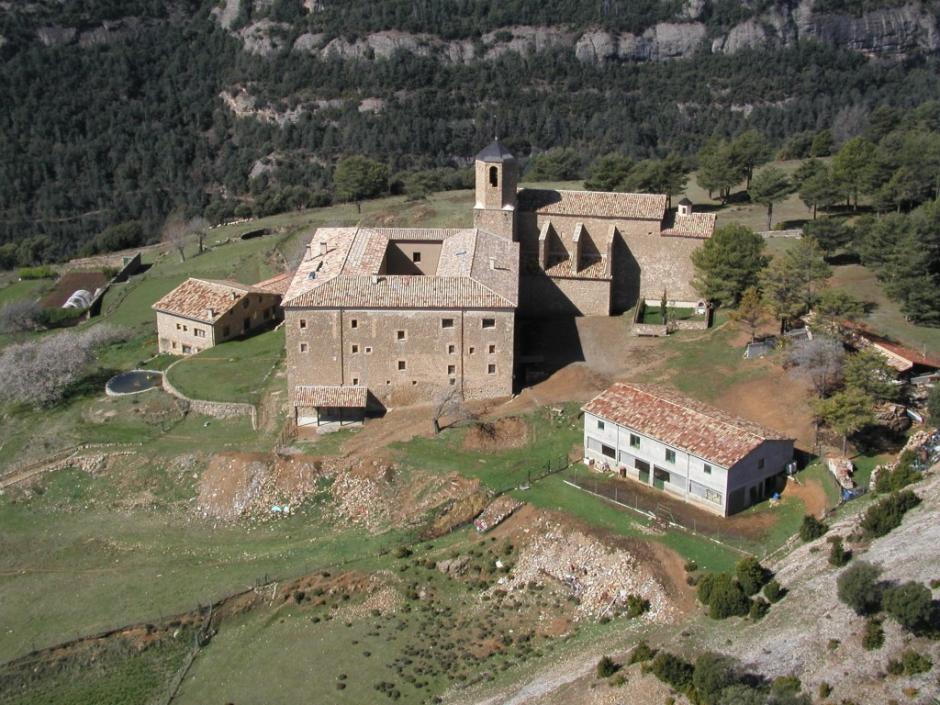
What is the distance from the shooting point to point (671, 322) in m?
55.8

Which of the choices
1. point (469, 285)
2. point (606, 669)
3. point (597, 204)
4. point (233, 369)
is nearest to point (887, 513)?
point (606, 669)

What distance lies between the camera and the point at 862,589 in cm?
3072

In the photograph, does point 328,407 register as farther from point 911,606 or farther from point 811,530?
point 911,606

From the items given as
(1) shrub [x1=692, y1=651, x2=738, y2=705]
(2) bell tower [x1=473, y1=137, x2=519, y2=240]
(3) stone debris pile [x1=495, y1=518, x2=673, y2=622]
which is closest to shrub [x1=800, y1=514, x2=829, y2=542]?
(3) stone debris pile [x1=495, y1=518, x2=673, y2=622]

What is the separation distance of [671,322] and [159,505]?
1032 inches

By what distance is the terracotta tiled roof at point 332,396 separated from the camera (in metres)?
49.2

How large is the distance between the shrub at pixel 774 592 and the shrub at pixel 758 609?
9.8 inches

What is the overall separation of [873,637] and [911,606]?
1361mm

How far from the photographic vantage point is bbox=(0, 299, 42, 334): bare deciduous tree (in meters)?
74.2

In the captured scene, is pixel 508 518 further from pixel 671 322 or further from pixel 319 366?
pixel 671 322

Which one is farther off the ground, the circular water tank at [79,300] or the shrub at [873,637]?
the shrub at [873,637]

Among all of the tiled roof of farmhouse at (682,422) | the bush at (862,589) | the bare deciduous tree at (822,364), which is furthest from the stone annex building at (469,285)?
Answer: the bush at (862,589)

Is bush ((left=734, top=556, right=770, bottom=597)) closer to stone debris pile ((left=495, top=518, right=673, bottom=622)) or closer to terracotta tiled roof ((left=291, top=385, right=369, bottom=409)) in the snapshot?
stone debris pile ((left=495, top=518, right=673, bottom=622))

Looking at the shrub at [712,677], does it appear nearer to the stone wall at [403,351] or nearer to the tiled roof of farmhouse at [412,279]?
the stone wall at [403,351]
